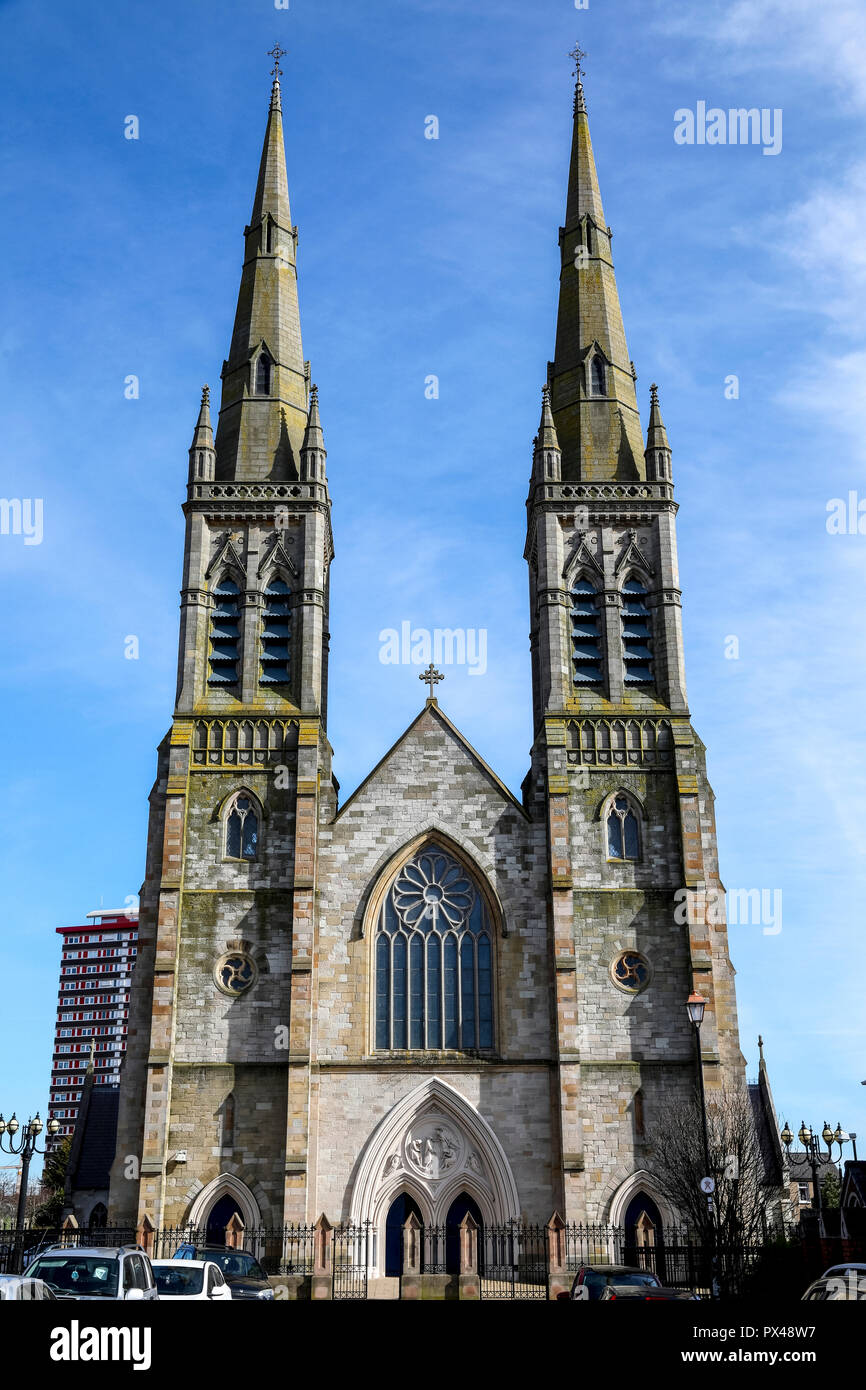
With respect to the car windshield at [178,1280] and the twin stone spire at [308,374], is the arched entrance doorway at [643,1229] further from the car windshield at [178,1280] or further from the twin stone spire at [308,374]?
the twin stone spire at [308,374]

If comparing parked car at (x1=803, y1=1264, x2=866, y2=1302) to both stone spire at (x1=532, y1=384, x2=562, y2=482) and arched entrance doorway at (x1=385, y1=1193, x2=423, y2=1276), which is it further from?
stone spire at (x1=532, y1=384, x2=562, y2=482)

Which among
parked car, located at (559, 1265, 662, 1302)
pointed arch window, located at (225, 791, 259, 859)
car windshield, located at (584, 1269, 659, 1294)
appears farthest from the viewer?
pointed arch window, located at (225, 791, 259, 859)

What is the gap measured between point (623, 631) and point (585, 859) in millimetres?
6996

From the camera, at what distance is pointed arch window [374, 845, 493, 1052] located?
35.7 metres

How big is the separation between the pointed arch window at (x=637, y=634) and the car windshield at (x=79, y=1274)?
87.8 feet

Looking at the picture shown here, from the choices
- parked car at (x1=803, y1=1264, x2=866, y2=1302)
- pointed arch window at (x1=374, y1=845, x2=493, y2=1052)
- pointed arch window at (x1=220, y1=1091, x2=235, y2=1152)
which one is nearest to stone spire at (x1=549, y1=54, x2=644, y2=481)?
pointed arch window at (x1=374, y1=845, x2=493, y2=1052)

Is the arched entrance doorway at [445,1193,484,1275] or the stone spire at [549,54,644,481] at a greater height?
the stone spire at [549,54,644,481]

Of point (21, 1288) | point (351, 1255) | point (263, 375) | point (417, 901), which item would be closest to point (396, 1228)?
point (351, 1255)

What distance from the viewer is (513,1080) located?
34.8 meters

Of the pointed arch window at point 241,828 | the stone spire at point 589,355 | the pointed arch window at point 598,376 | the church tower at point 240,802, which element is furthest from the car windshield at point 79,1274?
the pointed arch window at point 598,376

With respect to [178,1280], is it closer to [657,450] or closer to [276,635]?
[276,635]
